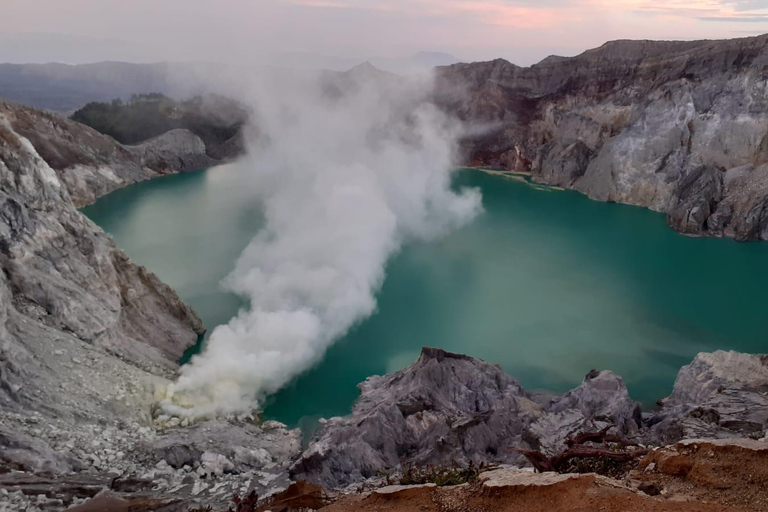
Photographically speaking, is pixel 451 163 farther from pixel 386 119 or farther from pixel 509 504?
pixel 509 504

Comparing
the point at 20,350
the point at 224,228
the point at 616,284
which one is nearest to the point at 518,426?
the point at 20,350

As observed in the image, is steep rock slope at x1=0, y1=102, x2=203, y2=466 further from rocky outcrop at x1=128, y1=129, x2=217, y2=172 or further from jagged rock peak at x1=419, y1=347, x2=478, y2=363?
rocky outcrop at x1=128, y1=129, x2=217, y2=172

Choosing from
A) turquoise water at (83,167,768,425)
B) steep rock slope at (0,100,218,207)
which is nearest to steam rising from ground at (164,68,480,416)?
turquoise water at (83,167,768,425)


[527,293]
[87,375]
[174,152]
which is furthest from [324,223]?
[174,152]

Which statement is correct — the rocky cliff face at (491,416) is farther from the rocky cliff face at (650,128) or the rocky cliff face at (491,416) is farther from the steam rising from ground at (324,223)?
the rocky cliff face at (650,128)

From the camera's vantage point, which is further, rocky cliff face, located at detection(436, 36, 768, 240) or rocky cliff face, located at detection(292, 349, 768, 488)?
rocky cliff face, located at detection(436, 36, 768, 240)

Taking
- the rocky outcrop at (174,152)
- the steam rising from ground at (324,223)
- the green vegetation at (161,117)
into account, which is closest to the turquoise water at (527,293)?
the steam rising from ground at (324,223)
